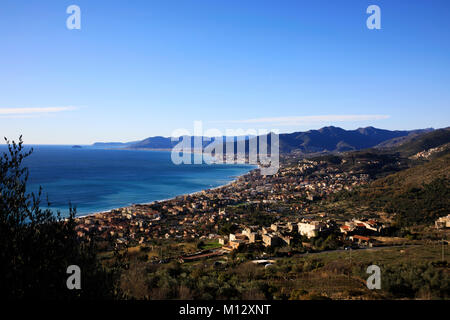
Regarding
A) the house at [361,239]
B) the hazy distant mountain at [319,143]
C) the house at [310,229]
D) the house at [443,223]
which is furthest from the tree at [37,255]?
the hazy distant mountain at [319,143]

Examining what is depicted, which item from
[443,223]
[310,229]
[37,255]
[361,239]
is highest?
[37,255]

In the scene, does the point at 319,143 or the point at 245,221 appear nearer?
the point at 245,221

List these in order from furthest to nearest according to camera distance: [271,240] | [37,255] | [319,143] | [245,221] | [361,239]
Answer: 1. [319,143]
2. [245,221]
3. [271,240]
4. [361,239]
5. [37,255]

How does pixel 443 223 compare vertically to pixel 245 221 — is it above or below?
above

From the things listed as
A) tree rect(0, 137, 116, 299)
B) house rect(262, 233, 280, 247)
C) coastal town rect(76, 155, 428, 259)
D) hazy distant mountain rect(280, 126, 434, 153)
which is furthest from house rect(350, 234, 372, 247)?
hazy distant mountain rect(280, 126, 434, 153)

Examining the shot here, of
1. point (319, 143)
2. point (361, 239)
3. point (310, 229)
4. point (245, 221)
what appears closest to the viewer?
point (361, 239)

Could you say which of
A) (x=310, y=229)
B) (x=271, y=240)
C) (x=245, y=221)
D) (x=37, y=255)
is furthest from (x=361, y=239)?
(x=37, y=255)

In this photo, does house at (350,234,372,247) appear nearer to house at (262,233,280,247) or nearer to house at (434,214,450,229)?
house at (262,233,280,247)

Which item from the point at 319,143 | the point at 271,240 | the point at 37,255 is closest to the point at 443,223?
the point at 271,240

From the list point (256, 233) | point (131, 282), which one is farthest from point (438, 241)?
point (131, 282)

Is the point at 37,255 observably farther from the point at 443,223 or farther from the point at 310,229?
the point at 443,223
